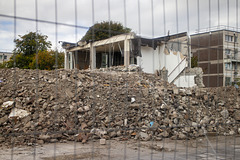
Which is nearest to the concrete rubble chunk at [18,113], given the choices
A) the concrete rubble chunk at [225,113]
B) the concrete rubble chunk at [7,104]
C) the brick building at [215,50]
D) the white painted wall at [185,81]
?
the concrete rubble chunk at [7,104]

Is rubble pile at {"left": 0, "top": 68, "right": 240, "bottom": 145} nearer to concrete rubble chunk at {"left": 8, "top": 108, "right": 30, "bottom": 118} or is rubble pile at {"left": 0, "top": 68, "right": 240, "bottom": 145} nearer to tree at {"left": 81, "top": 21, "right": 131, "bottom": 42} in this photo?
concrete rubble chunk at {"left": 8, "top": 108, "right": 30, "bottom": 118}

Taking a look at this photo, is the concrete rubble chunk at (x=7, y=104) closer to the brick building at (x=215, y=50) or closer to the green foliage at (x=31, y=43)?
the green foliage at (x=31, y=43)

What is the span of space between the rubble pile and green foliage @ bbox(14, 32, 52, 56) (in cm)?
301

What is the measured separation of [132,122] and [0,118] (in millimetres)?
4008

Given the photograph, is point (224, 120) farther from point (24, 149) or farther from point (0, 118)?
point (0, 118)

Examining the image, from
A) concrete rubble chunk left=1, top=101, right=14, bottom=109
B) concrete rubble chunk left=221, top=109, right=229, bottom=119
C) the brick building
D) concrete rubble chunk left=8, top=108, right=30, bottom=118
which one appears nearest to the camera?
the brick building

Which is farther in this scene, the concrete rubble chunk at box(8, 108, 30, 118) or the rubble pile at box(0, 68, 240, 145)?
the concrete rubble chunk at box(8, 108, 30, 118)

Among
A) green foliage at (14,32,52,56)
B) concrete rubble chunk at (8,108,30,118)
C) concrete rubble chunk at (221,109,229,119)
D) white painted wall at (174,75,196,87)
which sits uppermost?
green foliage at (14,32,52,56)

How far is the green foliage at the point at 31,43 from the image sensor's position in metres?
3.35

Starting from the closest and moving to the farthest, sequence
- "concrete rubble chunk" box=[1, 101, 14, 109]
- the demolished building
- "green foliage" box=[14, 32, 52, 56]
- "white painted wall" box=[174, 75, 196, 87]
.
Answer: "green foliage" box=[14, 32, 52, 56] < the demolished building < "concrete rubble chunk" box=[1, 101, 14, 109] < "white painted wall" box=[174, 75, 196, 87]

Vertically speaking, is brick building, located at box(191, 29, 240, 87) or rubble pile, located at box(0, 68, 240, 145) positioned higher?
brick building, located at box(191, 29, 240, 87)

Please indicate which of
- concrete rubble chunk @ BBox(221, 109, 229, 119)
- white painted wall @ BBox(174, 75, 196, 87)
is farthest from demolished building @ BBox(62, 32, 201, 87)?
concrete rubble chunk @ BBox(221, 109, 229, 119)

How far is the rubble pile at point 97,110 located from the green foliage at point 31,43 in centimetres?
301

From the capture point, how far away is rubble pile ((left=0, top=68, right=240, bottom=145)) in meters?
7.22
